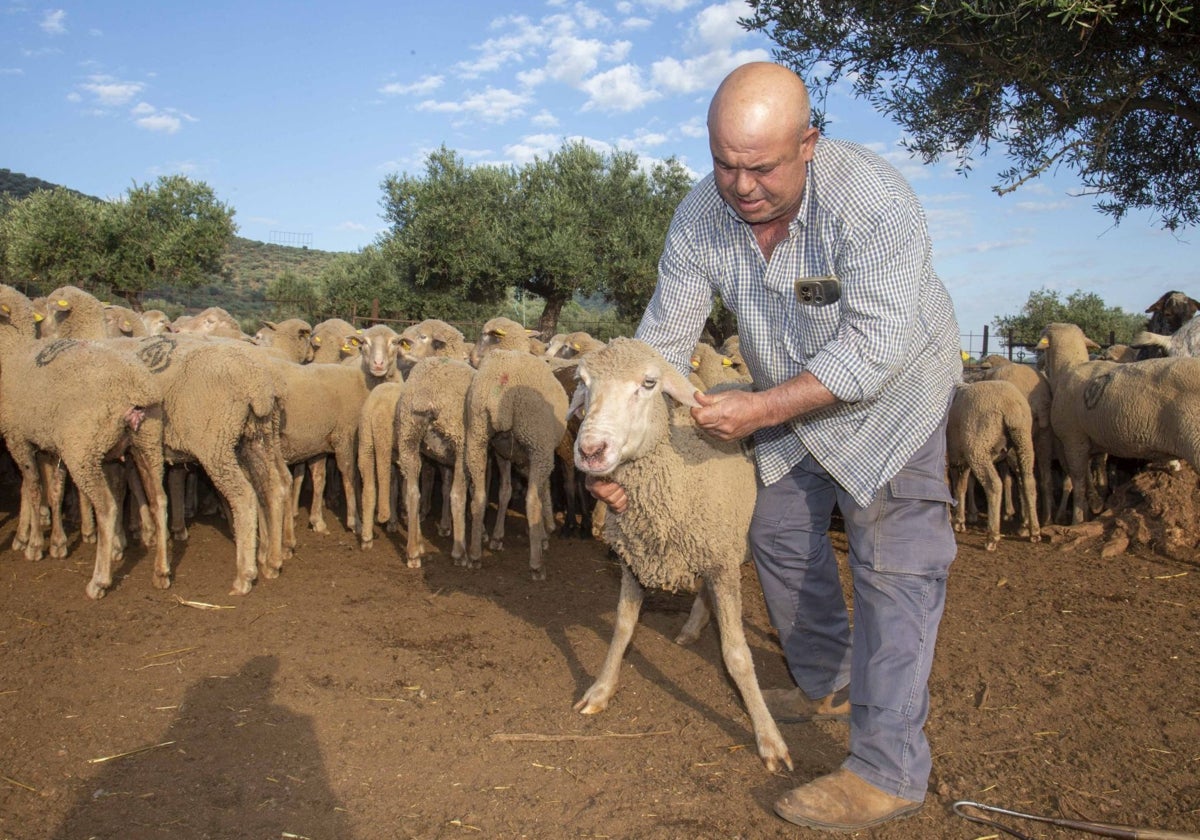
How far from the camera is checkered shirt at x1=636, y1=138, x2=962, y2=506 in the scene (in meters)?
2.71

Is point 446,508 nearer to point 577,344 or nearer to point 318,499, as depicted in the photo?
point 318,499

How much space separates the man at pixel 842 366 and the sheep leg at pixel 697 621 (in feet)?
5.27

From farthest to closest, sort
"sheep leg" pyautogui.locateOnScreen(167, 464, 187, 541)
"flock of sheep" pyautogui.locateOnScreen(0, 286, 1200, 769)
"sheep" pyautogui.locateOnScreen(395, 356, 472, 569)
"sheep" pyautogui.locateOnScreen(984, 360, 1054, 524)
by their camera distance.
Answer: "sheep" pyautogui.locateOnScreen(984, 360, 1054, 524) < "sheep leg" pyautogui.locateOnScreen(167, 464, 187, 541) < "sheep" pyautogui.locateOnScreen(395, 356, 472, 569) < "flock of sheep" pyautogui.locateOnScreen(0, 286, 1200, 769)

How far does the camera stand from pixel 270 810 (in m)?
2.98

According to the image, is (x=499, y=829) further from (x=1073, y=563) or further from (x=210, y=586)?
(x=1073, y=563)

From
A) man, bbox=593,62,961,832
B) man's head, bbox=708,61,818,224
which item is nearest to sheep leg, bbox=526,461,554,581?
man, bbox=593,62,961,832

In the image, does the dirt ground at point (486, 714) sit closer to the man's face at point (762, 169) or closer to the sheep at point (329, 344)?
the man's face at point (762, 169)

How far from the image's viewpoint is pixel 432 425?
22.7 ft

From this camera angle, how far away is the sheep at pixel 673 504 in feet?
10.3

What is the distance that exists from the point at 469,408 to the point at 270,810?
13.1ft

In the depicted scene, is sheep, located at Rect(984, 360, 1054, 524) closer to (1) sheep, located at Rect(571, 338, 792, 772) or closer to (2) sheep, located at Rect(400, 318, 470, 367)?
(2) sheep, located at Rect(400, 318, 470, 367)

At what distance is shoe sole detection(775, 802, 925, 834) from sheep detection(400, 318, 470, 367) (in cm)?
741

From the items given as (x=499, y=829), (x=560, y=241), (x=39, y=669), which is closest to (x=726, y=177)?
(x=499, y=829)

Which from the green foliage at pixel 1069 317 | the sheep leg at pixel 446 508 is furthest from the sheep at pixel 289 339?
the green foliage at pixel 1069 317
